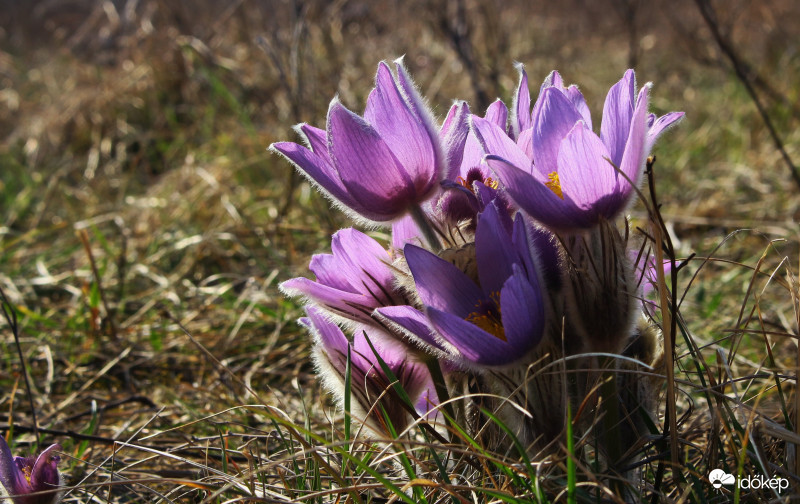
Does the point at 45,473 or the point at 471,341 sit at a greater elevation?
the point at 471,341

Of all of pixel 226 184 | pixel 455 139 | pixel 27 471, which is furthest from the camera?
pixel 226 184

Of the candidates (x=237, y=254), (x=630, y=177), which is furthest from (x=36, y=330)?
(x=630, y=177)

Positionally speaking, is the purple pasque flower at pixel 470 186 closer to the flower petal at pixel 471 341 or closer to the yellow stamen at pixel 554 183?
the yellow stamen at pixel 554 183

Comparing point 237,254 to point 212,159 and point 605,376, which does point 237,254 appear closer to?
point 212,159

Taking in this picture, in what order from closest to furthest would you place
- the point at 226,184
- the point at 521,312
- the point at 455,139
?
the point at 521,312 → the point at 455,139 → the point at 226,184

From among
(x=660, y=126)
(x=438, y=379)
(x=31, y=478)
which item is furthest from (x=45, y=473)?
(x=660, y=126)

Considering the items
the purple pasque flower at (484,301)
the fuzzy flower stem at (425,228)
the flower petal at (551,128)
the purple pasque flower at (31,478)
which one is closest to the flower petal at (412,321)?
the purple pasque flower at (484,301)

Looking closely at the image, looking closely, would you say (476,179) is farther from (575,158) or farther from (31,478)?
(31,478)
